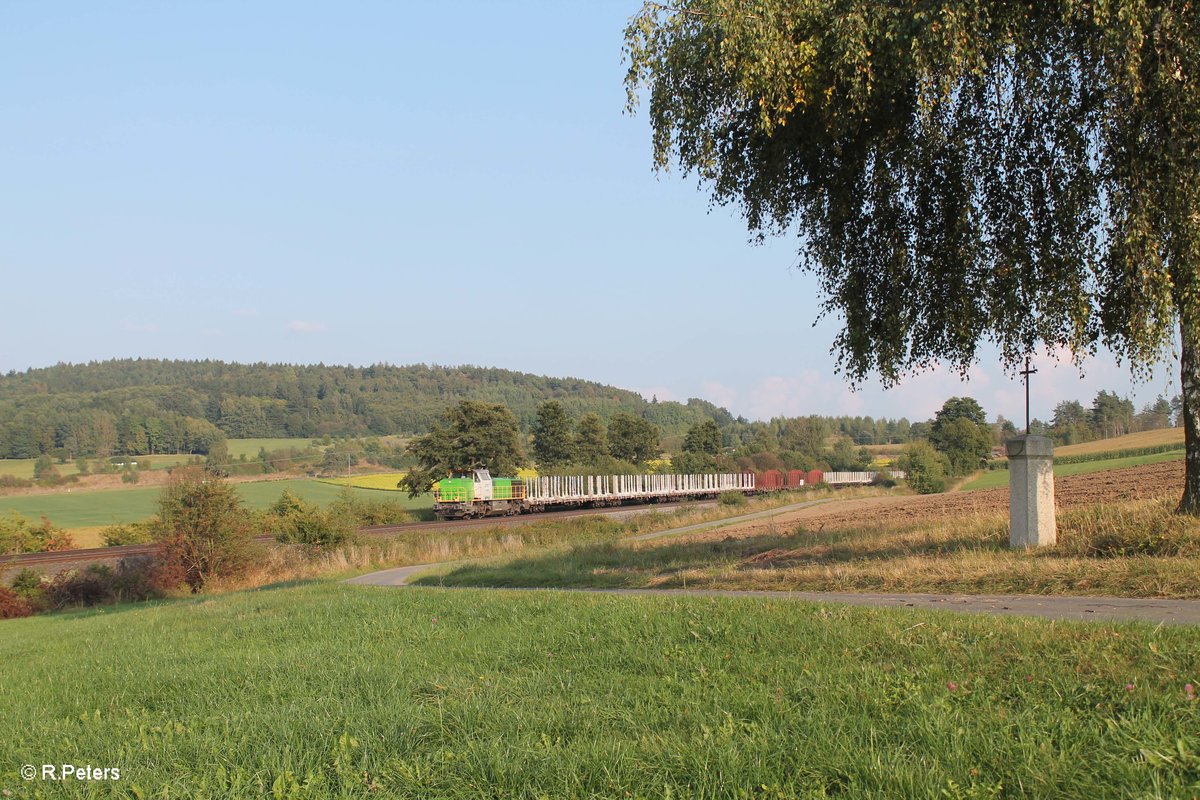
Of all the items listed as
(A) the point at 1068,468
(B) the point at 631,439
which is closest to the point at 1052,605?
(A) the point at 1068,468

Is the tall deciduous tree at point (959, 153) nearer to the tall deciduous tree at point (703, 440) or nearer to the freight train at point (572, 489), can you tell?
the freight train at point (572, 489)

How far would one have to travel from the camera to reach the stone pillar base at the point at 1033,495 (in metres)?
12.3

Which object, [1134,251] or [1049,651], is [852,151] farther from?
[1049,651]

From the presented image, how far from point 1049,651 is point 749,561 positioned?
10.8 meters

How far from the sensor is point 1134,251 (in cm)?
1038

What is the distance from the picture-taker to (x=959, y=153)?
12.2 metres

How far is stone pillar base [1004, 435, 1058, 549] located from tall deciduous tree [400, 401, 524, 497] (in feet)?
193

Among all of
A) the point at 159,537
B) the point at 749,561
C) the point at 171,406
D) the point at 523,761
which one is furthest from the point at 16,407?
the point at 523,761

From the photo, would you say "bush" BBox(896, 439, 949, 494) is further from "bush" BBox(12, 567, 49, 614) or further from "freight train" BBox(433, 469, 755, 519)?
"bush" BBox(12, 567, 49, 614)

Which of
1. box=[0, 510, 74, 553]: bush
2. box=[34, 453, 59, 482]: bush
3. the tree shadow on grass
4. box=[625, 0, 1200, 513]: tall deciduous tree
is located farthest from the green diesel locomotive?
box=[34, 453, 59, 482]: bush

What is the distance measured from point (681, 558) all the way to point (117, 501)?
73112mm

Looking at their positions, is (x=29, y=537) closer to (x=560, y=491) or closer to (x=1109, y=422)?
(x=560, y=491)

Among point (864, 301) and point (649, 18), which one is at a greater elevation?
point (649, 18)

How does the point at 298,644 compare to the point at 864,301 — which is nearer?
the point at 298,644
